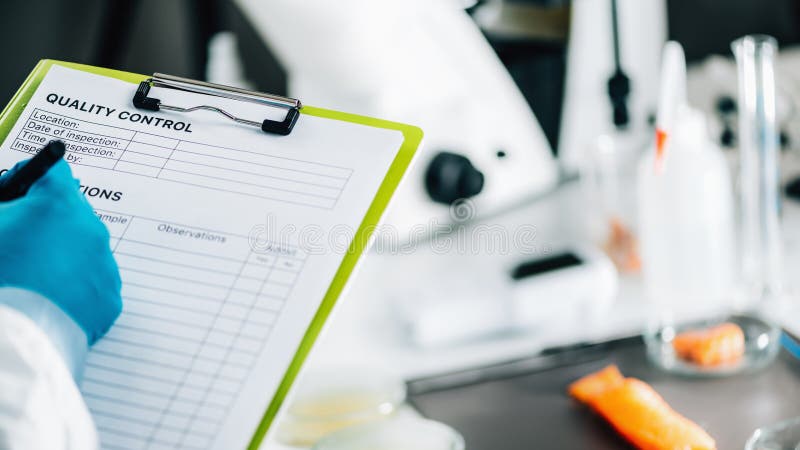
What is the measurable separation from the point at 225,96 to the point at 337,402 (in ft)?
0.91

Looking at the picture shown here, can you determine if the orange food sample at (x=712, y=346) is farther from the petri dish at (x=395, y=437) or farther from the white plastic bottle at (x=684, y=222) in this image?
the petri dish at (x=395, y=437)

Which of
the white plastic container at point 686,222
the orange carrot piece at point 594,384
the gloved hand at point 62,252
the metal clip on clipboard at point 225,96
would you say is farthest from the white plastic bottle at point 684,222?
the gloved hand at point 62,252

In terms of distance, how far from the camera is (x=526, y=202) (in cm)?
111

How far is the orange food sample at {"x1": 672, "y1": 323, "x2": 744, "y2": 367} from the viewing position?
79 centimetres

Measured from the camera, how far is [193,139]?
57 cm

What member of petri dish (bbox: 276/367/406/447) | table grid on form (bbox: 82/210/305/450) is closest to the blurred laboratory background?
petri dish (bbox: 276/367/406/447)

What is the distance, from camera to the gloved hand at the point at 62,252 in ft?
1.53

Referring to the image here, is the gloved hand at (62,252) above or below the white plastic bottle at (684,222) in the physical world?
below

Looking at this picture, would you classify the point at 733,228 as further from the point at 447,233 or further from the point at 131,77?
the point at 131,77

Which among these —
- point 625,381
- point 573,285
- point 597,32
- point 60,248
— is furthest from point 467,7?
point 60,248

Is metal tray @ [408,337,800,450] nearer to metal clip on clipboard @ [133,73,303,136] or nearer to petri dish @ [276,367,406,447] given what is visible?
petri dish @ [276,367,406,447]

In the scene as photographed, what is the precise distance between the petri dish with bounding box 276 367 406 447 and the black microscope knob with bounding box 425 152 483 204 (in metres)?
0.23

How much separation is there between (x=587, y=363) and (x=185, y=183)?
0.42 meters

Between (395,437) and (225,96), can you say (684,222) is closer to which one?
(395,437)
